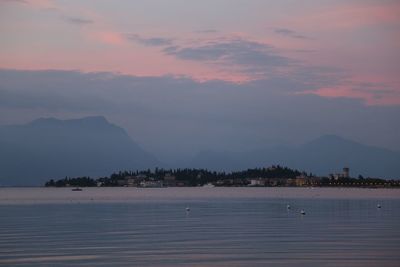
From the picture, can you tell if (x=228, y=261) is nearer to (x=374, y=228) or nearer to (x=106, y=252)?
(x=106, y=252)

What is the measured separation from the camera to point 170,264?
101ft

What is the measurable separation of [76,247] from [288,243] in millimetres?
11447

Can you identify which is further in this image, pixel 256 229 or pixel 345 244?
pixel 256 229

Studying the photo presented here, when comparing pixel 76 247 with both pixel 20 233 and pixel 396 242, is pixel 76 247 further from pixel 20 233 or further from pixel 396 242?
pixel 396 242

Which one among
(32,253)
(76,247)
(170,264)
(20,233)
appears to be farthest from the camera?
(20,233)

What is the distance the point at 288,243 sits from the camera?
131 feet

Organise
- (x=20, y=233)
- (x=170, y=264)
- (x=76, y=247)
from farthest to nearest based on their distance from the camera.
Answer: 1. (x=20, y=233)
2. (x=76, y=247)
3. (x=170, y=264)

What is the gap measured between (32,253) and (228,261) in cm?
1027

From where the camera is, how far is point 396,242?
39719 mm

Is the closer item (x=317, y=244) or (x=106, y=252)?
(x=106, y=252)

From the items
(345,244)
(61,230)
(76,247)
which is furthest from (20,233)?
(345,244)

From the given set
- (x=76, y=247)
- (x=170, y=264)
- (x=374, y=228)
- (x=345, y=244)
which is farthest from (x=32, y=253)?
(x=374, y=228)

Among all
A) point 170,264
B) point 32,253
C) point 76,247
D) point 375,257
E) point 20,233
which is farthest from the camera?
point 20,233

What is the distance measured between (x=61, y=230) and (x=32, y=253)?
1602 centimetres
